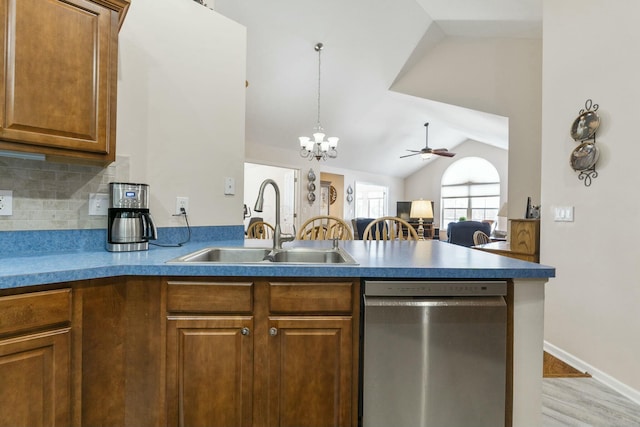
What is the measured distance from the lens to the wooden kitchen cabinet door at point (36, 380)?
0.99 metres

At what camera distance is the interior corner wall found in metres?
8.71

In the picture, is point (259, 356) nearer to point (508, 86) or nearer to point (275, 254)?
point (275, 254)

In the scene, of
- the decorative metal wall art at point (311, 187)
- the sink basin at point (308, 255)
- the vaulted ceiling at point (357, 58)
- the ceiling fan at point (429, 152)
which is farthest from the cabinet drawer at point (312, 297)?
the ceiling fan at point (429, 152)

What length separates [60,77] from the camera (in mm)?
1279

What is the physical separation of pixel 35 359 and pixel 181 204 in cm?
101

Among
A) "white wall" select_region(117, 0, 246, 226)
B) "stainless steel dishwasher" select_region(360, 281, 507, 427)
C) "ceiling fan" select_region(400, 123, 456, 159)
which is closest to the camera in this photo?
"stainless steel dishwasher" select_region(360, 281, 507, 427)

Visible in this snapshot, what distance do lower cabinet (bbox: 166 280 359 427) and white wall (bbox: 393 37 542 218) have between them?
3.65 metres

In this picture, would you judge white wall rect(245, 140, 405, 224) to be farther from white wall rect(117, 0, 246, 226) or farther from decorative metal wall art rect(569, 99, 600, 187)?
decorative metal wall art rect(569, 99, 600, 187)

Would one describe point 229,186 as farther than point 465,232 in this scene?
No

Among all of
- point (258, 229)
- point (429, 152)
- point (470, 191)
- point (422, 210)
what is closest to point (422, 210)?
point (422, 210)

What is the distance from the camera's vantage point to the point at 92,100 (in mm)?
1354

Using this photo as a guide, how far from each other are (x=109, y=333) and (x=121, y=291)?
15 centimetres

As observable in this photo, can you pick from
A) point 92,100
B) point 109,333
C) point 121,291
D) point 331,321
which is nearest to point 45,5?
point 92,100

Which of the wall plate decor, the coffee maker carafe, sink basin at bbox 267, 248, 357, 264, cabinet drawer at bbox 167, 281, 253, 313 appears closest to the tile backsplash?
the coffee maker carafe
